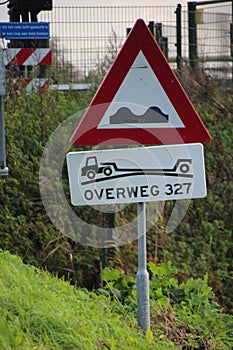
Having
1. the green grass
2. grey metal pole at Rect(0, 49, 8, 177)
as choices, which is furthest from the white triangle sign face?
grey metal pole at Rect(0, 49, 8, 177)

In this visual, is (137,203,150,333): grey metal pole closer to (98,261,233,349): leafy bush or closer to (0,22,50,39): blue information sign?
(98,261,233,349): leafy bush

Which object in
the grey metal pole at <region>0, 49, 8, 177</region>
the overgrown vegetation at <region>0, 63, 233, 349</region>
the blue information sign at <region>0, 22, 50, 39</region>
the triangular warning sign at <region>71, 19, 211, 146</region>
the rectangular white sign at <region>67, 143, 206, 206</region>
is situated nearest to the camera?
the rectangular white sign at <region>67, 143, 206, 206</region>

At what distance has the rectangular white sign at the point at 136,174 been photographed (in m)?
5.27

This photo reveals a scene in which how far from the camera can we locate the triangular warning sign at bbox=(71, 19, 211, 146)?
5.40m

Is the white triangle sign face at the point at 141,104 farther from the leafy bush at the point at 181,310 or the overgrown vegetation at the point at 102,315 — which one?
the leafy bush at the point at 181,310

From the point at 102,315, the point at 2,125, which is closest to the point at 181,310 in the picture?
the point at 102,315

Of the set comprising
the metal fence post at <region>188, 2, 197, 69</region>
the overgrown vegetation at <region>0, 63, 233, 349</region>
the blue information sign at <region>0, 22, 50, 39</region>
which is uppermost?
the blue information sign at <region>0, 22, 50, 39</region>

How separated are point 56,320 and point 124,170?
3.57 feet

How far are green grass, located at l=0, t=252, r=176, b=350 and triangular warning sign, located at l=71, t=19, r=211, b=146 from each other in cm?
93

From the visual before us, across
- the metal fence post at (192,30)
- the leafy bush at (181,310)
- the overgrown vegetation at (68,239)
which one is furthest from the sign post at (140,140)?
the metal fence post at (192,30)

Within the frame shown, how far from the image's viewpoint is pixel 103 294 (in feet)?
20.6

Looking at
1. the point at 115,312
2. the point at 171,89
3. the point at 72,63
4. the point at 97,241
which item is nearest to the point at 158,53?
the point at 171,89

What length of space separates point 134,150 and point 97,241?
9.50 feet

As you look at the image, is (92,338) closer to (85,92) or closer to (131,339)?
(131,339)
